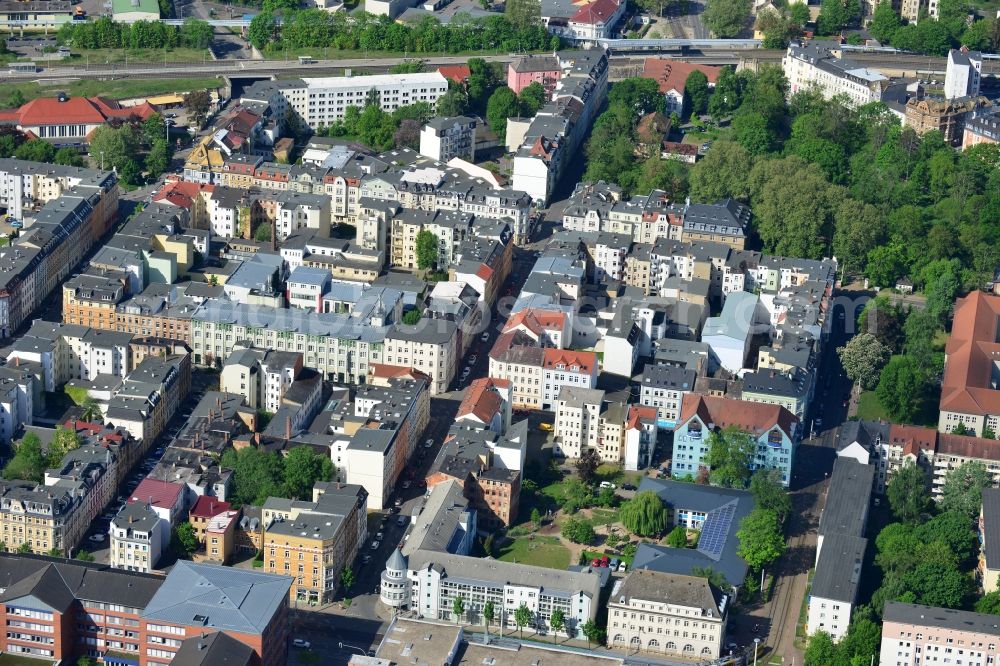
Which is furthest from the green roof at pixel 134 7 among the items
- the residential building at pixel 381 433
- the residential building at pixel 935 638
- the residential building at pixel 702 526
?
the residential building at pixel 935 638

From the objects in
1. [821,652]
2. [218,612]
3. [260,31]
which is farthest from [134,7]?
[821,652]

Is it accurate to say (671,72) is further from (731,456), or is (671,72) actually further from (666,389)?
(731,456)

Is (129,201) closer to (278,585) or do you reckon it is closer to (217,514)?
(217,514)

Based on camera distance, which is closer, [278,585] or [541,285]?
[278,585]

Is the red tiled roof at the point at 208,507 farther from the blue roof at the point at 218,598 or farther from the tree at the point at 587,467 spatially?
the tree at the point at 587,467

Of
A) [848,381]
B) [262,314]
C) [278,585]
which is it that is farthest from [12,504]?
[848,381]
